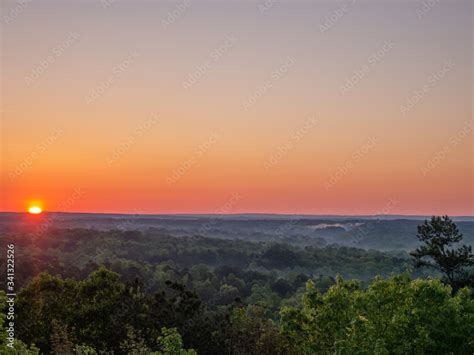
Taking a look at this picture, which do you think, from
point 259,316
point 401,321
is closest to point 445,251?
point 259,316

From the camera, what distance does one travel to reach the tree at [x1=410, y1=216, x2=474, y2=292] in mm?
45188

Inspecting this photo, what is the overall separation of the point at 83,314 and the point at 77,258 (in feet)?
321

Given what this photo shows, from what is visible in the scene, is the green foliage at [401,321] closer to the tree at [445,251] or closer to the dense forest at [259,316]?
the dense forest at [259,316]

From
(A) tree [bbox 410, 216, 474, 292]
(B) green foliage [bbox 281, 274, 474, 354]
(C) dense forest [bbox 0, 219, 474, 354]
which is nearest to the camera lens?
(B) green foliage [bbox 281, 274, 474, 354]

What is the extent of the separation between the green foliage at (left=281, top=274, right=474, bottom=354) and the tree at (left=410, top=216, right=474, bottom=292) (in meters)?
21.3

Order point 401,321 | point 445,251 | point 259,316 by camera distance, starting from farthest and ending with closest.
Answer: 1. point 259,316
2. point 445,251
3. point 401,321

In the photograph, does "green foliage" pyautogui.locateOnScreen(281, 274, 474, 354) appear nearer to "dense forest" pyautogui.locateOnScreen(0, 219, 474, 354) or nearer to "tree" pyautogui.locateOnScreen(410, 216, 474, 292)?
"dense forest" pyautogui.locateOnScreen(0, 219, 474, 354)

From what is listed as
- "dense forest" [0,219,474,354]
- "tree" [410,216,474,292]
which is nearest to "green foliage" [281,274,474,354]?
"dense forest" [0,219,474,354]

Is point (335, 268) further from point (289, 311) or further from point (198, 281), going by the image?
point (289, 311)

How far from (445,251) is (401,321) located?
27834 millimetres

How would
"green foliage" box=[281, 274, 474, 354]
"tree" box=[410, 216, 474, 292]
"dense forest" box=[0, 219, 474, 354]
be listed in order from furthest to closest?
Answer: "tree" box=[410, 216, 474, 292] → "dense forest" box=[0, 219, 474, 354] → "green foliage" box=[281, 274, 474, 354]

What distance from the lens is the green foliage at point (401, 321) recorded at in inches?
794

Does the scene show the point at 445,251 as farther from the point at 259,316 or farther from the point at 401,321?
the point at 401,321

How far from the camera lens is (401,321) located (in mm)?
20625
